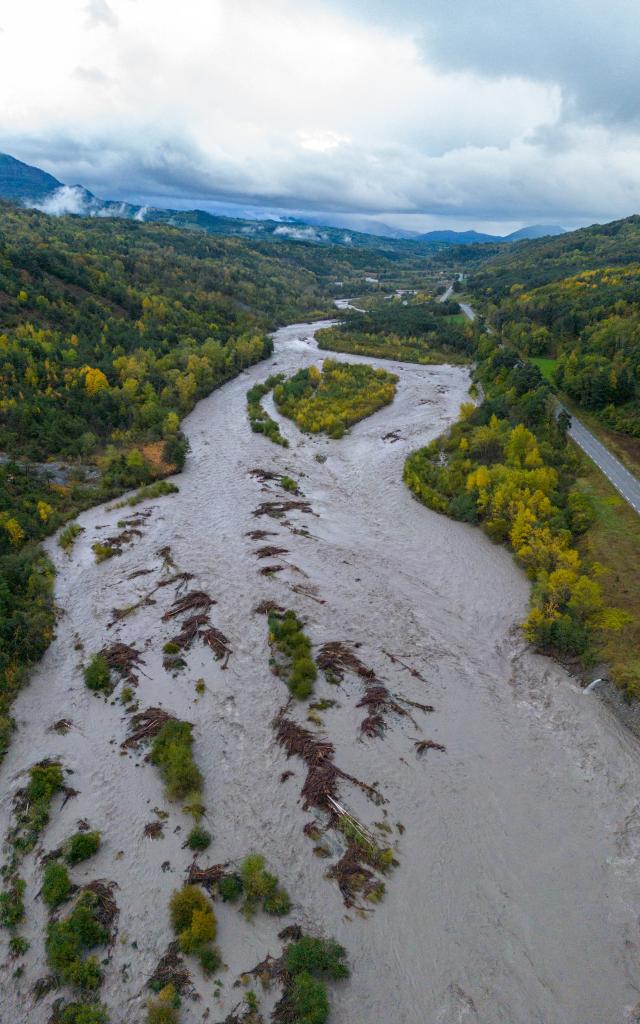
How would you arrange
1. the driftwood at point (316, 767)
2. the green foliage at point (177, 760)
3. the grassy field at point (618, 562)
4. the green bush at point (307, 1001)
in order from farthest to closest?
the grassy field at point (618, 562), the green foliage at point (177, 760), the driftwood at point (316, 767), the green bush at point (307, 1001)

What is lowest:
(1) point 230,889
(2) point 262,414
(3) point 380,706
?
(1) point 230,889

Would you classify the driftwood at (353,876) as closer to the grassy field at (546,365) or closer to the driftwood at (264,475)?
the driftwood at (264,475)

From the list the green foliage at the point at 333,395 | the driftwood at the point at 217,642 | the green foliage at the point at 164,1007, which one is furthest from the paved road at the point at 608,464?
the green foliage at the point at 164,1007

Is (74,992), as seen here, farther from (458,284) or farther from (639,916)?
(458,284)

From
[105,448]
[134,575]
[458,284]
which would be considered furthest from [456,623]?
[458,284]

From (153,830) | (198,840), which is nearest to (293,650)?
(198,840)

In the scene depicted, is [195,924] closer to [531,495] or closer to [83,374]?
[531,495]
